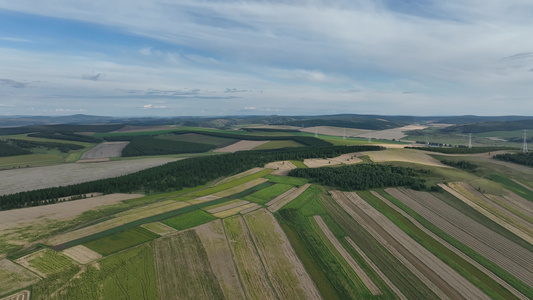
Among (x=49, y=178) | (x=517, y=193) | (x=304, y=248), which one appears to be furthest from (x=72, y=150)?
(x=517, y=193)

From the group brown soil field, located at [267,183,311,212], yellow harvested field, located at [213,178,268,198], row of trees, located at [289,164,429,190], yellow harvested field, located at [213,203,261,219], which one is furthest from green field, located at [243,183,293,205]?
row of trees, located at [289,164,429,190]

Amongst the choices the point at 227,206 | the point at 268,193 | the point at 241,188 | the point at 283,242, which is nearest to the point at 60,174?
the point at 241,188

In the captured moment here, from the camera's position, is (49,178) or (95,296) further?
(49,178)

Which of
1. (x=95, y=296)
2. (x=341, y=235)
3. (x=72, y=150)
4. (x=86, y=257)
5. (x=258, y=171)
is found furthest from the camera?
(x=72, y=150)

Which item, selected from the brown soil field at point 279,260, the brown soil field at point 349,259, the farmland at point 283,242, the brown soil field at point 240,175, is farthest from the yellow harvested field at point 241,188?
the brown soil field at point 349,259

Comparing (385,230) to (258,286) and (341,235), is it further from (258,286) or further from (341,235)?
(258,286)

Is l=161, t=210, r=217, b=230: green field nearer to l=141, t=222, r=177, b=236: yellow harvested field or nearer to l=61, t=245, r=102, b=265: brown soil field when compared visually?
l=141, t=222, r=177, b=236: yellow harvested field
